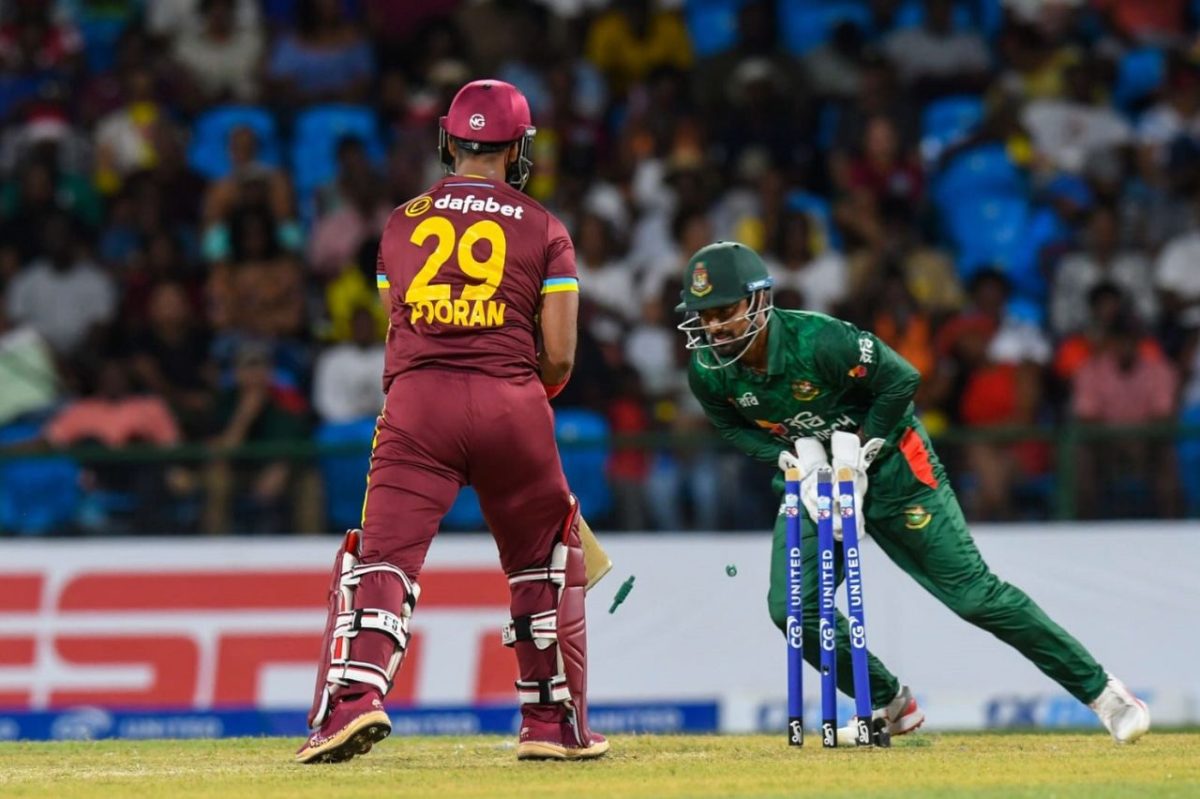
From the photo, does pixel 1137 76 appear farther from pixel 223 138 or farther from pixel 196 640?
pixel 196 640

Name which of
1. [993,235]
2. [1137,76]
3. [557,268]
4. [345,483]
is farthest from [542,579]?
[1137,76]

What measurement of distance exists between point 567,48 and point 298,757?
11495 mm

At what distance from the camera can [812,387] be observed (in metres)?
8.77

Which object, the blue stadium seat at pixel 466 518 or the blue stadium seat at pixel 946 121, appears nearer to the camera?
the blue stadium seat at pixel 466 518

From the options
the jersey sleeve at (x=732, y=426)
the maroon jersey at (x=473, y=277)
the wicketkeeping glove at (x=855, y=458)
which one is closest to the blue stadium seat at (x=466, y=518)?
the jersey sleeve at (x=732, y=426)

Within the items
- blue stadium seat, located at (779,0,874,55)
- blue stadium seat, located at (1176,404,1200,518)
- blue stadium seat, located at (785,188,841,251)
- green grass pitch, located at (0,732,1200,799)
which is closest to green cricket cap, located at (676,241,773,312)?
green grass pitch, located at (0,732,1200,799)

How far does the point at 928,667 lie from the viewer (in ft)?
45.4

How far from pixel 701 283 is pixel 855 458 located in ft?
3.06

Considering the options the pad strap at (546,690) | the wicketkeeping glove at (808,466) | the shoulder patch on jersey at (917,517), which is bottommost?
the pad strap at (546,690)

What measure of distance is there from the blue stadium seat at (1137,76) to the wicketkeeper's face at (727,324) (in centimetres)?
1060

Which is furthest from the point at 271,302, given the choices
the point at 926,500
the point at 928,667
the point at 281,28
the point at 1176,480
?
the point at 926,500

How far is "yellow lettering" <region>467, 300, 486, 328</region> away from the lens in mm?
7871

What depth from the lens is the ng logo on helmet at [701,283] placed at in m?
8.52

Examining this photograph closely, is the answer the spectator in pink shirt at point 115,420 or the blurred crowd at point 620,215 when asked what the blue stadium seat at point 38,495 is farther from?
the spectator in pink shirt at point 115,420
